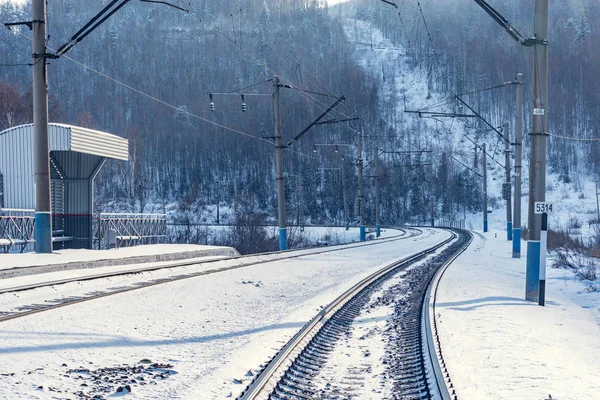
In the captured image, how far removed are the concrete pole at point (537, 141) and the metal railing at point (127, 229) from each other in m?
20.7

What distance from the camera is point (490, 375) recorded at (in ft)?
25.0

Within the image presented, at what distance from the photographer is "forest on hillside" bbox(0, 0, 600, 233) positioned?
11488 centimetres

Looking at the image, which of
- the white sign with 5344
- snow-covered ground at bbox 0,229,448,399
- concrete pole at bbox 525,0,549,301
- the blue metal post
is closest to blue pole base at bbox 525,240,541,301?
concrete pole at bbox 525,0,549,301

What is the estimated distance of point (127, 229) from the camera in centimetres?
3656

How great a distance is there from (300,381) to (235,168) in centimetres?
12186

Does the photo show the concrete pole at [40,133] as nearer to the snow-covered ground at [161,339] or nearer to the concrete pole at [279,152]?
the snow-covered ground at [161,339]

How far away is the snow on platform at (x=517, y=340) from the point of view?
23.5ft

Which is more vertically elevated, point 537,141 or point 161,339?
point 537,141

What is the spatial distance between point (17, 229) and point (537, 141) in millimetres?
19275

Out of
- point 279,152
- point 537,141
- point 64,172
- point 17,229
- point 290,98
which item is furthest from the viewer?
point 290,98

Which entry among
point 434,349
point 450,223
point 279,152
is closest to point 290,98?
point 450,223

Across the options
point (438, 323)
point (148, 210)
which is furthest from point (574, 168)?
point (438, 323)

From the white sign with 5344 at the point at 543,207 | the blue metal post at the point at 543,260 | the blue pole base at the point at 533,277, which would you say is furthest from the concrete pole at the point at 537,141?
the blue metal post at the point at 543,260

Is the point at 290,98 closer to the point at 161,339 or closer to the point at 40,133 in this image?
the point at 40,133
